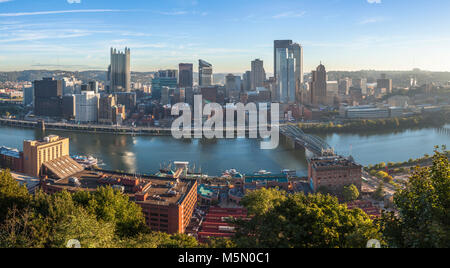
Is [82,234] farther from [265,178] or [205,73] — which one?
[205,73]

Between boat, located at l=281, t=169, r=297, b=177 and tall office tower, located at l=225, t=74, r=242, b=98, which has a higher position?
tall office tower, located at l=225, t=74, r=242, b=98

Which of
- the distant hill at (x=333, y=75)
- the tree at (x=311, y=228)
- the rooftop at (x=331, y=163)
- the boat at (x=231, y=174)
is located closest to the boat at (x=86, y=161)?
the boat at (x=231, y=174)

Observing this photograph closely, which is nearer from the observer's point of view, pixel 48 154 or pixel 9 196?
pixel 9 196

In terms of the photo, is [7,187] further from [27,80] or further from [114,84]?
[27,80]

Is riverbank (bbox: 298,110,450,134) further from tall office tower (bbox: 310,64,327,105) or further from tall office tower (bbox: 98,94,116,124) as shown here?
tall office tower (bbox: 98,94,116,124)

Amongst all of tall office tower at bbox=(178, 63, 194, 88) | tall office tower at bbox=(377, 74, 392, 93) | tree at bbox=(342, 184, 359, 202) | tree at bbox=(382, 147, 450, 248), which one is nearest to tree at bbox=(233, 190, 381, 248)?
tree at bbox=(382, 147, 450, 248)

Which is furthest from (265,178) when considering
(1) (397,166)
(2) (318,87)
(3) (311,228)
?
(2) (318,87)
